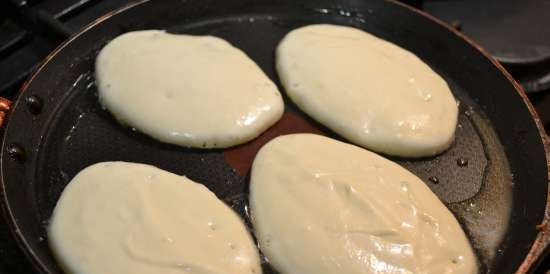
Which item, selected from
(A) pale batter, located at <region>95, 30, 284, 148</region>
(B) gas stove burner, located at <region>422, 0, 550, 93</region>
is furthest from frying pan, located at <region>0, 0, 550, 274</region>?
(B) gas stove burner, located at <region>422, 0, 550, 93</region>

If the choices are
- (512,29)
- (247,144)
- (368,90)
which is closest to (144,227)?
(247,144)

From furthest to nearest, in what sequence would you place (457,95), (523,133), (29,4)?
(29,4) → (457,95) → (523,133)

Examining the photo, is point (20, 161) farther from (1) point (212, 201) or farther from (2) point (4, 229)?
(1) point (212, 201)

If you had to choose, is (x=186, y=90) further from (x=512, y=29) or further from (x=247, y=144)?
(x=512, y=29)

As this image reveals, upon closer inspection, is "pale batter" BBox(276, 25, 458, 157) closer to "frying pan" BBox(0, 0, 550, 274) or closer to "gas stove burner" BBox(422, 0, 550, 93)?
"frying pan" BBox(0, 0, 550, 274)

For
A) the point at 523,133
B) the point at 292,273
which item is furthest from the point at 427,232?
the point at 523,133

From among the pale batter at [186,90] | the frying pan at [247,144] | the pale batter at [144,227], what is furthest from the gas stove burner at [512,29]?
the pale batter at [144,227]

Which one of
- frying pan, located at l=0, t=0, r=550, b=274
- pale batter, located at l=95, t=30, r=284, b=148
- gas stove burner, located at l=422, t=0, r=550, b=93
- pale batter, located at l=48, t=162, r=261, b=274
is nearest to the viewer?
pale batter, located at l=48, t=162, r=261, b=274
